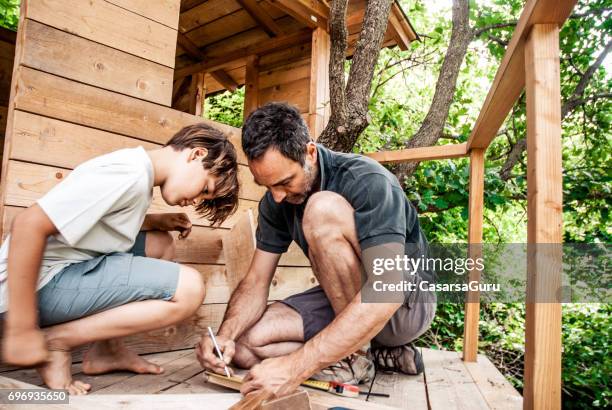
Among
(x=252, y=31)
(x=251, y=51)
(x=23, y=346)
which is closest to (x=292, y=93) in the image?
(x=251, y=51)

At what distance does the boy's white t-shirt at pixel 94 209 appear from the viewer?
1.30 m

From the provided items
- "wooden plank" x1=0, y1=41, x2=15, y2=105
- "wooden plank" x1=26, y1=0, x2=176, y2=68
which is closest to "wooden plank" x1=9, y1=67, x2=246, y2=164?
"wooden plank" x1=26, y1=0, x2=176, y2=68

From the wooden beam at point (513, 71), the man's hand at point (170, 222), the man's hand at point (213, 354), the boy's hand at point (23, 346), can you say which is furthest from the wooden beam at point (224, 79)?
the boy's hand at point (23, 346)

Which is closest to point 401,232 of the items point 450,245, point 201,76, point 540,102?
point 540,102

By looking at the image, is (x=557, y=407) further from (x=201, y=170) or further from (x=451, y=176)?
(x=451, y=176)

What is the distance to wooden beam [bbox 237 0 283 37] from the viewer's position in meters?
3.93

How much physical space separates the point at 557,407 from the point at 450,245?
3922 mm

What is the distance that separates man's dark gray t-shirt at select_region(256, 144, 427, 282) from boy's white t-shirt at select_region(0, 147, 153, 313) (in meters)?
0.59

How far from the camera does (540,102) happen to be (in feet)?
3.59

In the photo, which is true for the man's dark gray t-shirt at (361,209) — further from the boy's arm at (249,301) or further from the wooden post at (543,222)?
the wooden post at (543,222)

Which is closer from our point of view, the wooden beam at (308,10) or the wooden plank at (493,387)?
the wooden plank at (493,387)

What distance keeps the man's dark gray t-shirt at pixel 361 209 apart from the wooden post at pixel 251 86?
2.44m

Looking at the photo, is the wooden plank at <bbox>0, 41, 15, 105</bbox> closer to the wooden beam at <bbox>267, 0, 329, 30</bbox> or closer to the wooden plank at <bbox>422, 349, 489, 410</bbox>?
the wooden beam at <bbox>267, 0, 329, 30</bbox>

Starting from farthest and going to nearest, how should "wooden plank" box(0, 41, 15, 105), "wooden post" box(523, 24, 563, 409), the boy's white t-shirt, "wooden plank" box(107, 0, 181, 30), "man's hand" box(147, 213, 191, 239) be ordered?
"wooden plank" box(0, 41, 15, 105) → "wooden plank" box(107, 0, 181, 30) → "man's hand" box(147, 213, 191, 239) → the boy's white t-shirt → "wooden post" box(523, 24, 563, 409)
